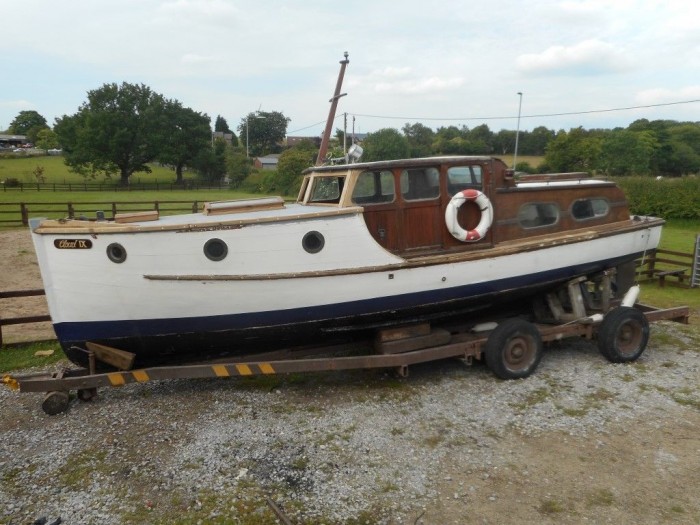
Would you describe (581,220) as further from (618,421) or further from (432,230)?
(618,421)

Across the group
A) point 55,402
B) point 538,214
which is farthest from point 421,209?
point 55,402

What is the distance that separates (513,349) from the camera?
6.71 metres

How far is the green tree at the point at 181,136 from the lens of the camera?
2370 inches

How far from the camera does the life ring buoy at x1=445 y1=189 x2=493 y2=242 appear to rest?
653 centimetres

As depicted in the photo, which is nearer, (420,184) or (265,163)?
(420,184)

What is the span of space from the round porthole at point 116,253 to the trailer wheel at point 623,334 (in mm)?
6565

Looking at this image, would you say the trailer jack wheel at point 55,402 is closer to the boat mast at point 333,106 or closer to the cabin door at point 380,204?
the cabin door at point 380,204

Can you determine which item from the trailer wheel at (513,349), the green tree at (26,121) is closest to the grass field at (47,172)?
the trailer wheel at (513,349)

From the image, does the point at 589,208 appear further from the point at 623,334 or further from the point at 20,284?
the point at 20,284

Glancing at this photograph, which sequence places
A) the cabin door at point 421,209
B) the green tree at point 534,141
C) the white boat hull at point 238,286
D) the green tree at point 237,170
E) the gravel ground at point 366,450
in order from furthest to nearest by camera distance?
the green tree at point 534,141, the green tree at point 237,170, the cabin door at point 421,209, the white boat hull at point 238,286, the gravel ground at point 366,450

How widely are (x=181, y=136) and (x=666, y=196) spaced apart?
52.7m

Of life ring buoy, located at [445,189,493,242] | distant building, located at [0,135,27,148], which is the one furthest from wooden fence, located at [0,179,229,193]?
distant building, located at [0,135,27,148]

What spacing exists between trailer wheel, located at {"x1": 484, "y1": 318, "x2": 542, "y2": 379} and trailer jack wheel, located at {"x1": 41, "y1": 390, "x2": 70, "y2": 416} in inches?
207

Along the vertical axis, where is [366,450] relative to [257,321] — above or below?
below
